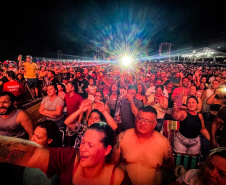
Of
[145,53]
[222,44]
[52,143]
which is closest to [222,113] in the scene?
[52,143]

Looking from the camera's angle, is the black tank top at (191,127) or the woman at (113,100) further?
the woman at (113,100)

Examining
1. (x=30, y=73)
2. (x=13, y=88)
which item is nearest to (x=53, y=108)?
(x=13, y=88)

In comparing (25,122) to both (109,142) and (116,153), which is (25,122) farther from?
(109,142)

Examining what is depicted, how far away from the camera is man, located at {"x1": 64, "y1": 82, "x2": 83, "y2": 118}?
417 centimetres

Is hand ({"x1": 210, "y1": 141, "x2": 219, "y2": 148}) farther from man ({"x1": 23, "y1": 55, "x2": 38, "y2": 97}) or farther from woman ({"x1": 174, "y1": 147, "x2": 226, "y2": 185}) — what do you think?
man ({"x1": 23, "y1": 55, "x2": 38, "y2": 97})

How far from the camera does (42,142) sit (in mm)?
2262

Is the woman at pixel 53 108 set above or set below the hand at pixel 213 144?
above

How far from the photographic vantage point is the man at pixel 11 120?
2.73 m

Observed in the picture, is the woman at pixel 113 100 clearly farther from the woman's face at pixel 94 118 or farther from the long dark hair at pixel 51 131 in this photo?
the long dark hair at pixel 51 131

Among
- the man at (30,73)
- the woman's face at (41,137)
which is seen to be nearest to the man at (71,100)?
the woman's face at (41,137)

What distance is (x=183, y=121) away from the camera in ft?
11.5

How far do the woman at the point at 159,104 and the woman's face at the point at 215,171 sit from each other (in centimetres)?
238

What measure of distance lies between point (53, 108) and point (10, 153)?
2531 mm

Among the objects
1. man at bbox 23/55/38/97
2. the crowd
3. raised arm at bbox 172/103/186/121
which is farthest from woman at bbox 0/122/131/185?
man at bbox 23/55/38/97
